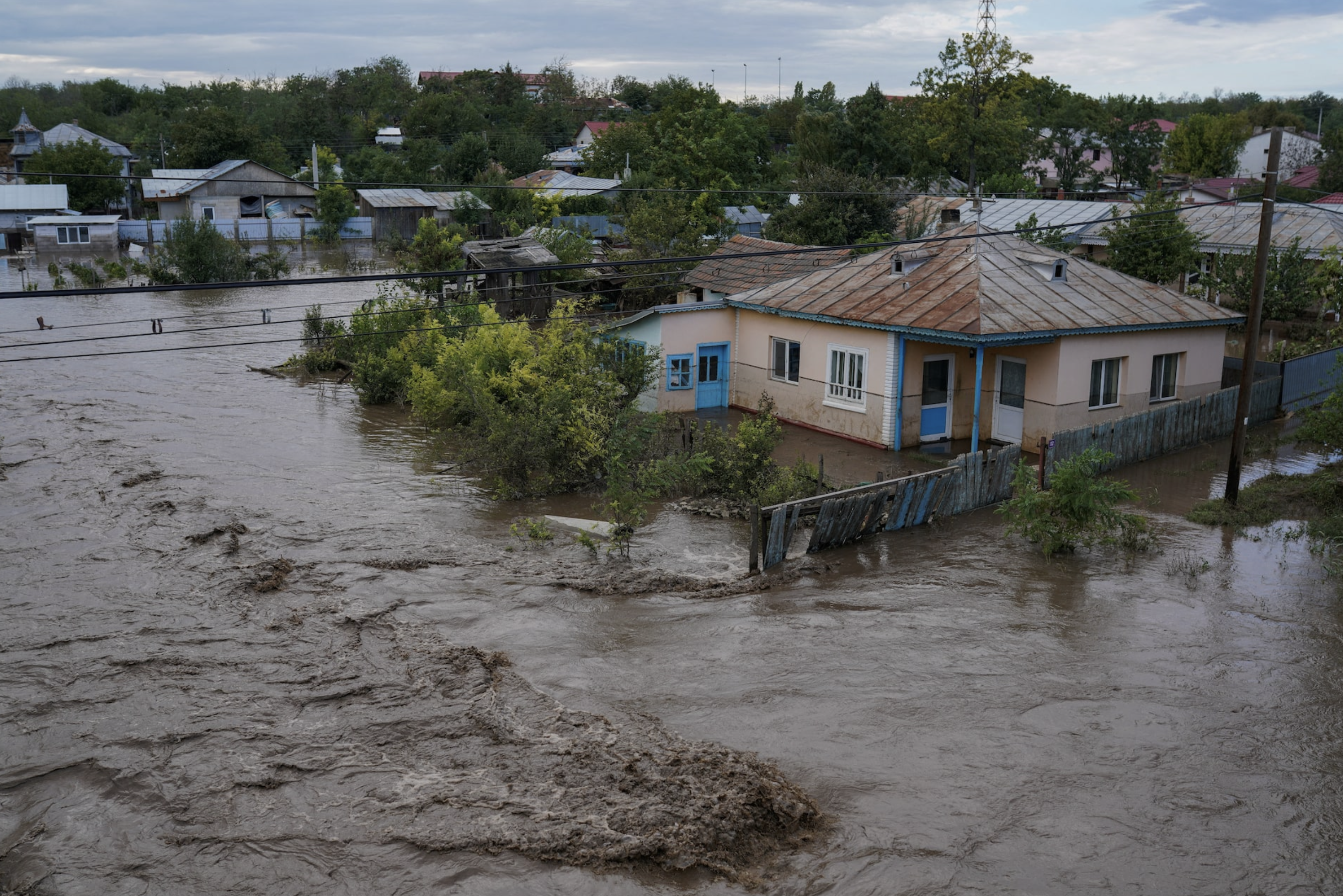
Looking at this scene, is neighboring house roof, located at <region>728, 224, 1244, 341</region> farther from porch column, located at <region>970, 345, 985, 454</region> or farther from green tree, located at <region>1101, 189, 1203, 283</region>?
green tree, located at <region>1101, 189, 1203, 283</region>

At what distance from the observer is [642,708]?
11188 millimetres

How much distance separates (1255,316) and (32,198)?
60.3m

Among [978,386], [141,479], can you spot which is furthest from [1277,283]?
[141,479]

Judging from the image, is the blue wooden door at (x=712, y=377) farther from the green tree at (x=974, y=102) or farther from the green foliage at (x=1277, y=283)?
the green tree at (x=974, y=102)

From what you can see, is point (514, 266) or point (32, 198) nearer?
point (514, 266)

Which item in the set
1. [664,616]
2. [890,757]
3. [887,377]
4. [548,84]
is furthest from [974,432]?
[548,84]

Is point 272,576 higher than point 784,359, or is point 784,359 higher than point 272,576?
point 784,359

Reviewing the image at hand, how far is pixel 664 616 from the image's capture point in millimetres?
13789

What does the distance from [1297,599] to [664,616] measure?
825cm

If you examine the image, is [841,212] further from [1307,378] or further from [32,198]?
[32,198]

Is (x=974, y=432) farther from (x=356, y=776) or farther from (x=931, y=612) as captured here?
(x=356, y=776)

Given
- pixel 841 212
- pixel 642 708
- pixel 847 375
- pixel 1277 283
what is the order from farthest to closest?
pixel 841 212 → pixel 1277 283 → pixel 847 375 → pixel 642 708

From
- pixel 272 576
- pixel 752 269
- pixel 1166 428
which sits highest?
pixel 752 269

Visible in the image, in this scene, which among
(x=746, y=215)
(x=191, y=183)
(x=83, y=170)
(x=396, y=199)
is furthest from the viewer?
(x=396, y=199)
